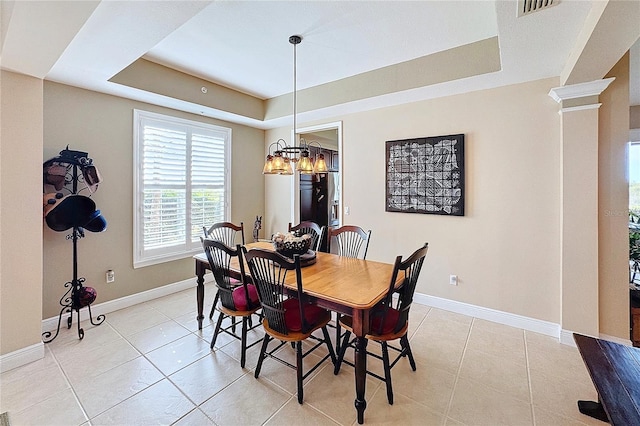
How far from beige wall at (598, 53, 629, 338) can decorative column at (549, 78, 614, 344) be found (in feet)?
0.33

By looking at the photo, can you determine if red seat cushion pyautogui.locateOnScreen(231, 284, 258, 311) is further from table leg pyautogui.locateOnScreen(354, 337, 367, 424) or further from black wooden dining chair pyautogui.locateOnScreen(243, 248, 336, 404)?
table leg pyautogui.locateOnScreen(354, 337, 367, 424)

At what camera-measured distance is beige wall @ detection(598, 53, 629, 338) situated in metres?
2.55

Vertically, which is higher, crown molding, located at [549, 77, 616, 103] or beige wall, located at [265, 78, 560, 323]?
crown molding, located at [549, 77, 616, 103]

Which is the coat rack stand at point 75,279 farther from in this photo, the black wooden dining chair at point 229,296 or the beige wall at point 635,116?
the beige wall at point 635,116

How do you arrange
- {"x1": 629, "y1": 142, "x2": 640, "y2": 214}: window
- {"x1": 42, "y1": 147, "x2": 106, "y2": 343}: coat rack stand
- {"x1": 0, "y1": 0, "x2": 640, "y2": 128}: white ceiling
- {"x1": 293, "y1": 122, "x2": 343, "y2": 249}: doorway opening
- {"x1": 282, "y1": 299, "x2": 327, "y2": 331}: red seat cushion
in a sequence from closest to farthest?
{"x1": 0, "y1": 0, "x2": 640, "y2": 128}: white ceiling, {"x1": 282, "y1": 299, "x2": 327, "y2": 331}: red seat cushion, {"x1": 42, "y1": 147, "x2": 106, "y2": 343}: coat rack stand, {"x1": 629, "y1": 142, "x2": 640, "y2": 214}: window, {"x1": 293, "y1": 122, "x2": 343, "y2": 249}: doorway opening

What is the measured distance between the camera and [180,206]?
414 centimetres

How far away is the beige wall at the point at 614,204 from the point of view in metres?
2.55

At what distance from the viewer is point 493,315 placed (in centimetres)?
321

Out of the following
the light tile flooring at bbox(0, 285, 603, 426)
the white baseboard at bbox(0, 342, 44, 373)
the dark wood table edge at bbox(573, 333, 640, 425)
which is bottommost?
the light tile flooring at bbox(0, 285, 603, 426)

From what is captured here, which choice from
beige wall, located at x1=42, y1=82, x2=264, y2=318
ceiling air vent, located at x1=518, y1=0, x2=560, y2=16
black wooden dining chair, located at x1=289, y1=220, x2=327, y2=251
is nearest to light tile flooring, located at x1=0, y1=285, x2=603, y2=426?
beige wall, located at x1=42, y1=82, x2=264, y2=318

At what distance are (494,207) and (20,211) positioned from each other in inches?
181

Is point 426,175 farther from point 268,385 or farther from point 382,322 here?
point 268,385

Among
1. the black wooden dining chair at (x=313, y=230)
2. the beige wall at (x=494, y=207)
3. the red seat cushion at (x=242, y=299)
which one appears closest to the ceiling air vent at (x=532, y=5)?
the beige wall at (x=494, y=207)

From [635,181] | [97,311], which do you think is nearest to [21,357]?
[97,311]
